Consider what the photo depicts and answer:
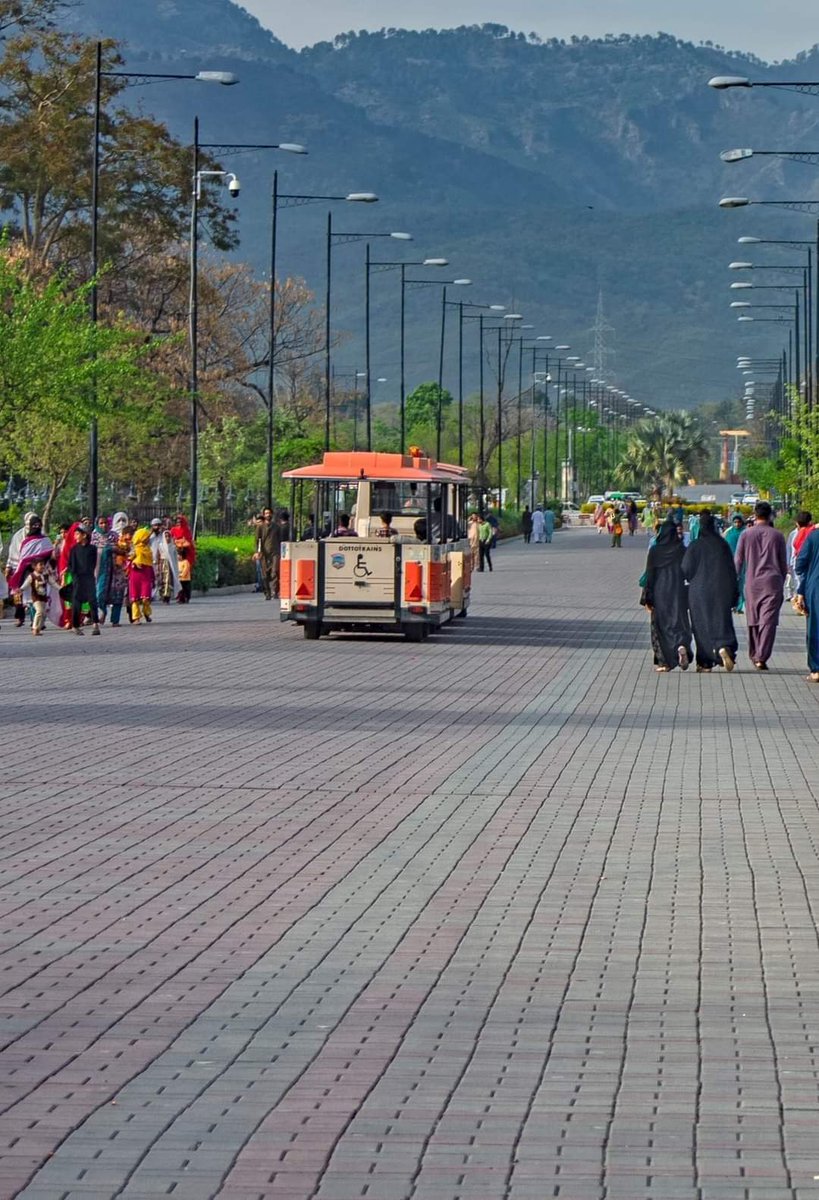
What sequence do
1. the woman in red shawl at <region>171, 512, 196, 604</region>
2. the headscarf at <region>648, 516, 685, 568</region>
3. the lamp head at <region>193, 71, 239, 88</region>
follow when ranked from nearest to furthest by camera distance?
1. the headscarf at <region>648, 516, 685, 568</region>
2. the lamp head at <region>193, 71, 239, 88</region>
3. the woman in red shawl at <region>171, 512, 196, 604</region>

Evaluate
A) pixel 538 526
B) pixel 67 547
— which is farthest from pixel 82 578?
pixel 538 526

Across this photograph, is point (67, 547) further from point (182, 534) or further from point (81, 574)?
point (182, 534)

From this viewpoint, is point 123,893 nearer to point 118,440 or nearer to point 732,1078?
point 732,1078

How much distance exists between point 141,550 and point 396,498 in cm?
417

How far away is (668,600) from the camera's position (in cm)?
2470

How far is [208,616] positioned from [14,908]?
27944mm

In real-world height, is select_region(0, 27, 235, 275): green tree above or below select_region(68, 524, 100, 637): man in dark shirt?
above

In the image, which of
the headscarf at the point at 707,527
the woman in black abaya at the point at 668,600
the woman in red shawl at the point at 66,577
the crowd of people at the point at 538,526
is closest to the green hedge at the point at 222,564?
the woman in red shawl at the point at 66,577

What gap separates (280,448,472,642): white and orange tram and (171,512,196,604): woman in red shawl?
9144mm

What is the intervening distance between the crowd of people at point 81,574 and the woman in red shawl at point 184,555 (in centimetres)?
67

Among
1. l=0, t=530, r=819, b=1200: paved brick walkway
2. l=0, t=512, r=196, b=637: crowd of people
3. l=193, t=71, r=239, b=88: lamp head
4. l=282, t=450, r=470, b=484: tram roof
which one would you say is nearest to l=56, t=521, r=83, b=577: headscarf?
l=0, t=512, r=196, b=637: crowd of people

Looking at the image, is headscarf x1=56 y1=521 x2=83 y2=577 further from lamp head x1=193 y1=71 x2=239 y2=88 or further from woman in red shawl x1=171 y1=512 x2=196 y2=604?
woman in red shawl x1=171 y1=512 x2=196 y2=604

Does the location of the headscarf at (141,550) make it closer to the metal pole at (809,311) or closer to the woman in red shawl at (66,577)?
the woman in red shawl at (66,577)

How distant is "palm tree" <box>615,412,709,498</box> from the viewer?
179 meters
